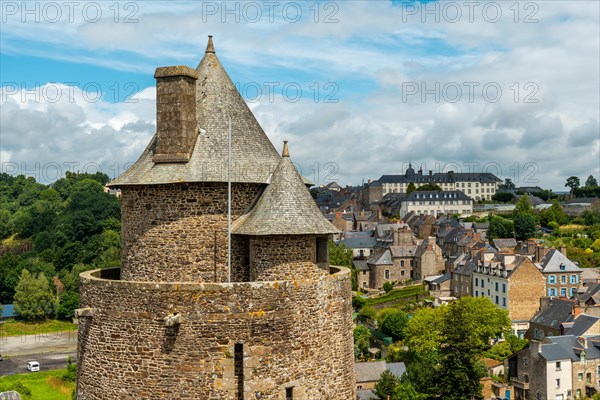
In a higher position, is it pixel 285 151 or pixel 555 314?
pixel 285 151

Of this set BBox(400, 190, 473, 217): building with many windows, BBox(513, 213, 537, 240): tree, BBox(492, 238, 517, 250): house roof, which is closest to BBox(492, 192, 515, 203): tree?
BBox(400, 190, 473, 217): building with many windows

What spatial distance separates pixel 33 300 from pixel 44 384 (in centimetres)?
3072

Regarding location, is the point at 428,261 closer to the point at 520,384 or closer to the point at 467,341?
the point at 520,384

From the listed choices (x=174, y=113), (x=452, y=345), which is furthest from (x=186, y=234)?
(x=452, y=345)

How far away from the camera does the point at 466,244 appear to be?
107812mm

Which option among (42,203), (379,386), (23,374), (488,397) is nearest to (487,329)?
(488,397)

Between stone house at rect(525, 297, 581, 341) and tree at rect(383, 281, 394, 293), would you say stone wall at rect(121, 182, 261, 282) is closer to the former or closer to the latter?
stone house at rect(525, 297, 581, 341)

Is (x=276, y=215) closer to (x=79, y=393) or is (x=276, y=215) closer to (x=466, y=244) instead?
(x=79, y=393)

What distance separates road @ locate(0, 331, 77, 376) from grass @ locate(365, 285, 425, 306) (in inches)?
1554

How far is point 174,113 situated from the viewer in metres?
14.4

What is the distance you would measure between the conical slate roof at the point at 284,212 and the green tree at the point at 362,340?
59104mm

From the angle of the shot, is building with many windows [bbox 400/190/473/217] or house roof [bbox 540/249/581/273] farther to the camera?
building with many windows [bbox 400/190/473/217]

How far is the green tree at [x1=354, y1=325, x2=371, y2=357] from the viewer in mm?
71375

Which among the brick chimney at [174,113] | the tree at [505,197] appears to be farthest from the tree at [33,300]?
the tree at [505,197]
